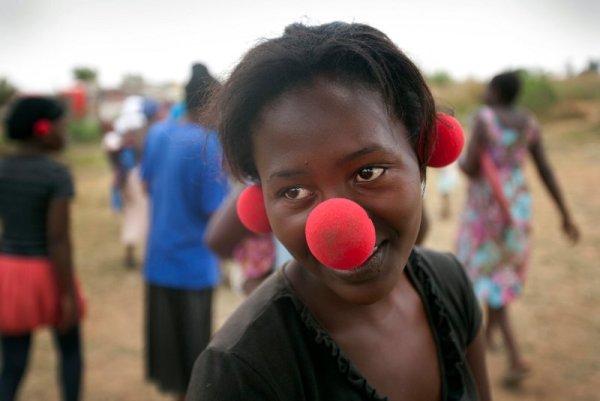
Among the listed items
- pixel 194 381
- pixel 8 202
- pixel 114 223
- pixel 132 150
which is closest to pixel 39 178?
pixel 8 202

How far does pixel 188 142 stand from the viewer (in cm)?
248

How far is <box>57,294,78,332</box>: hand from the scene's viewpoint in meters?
2.52

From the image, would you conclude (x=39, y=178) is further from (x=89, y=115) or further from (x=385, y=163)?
(x=89, y=115)

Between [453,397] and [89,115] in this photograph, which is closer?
[453,397]

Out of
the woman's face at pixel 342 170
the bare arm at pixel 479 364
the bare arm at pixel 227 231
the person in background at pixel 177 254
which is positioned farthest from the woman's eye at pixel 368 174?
the person in background at pixel 177 254

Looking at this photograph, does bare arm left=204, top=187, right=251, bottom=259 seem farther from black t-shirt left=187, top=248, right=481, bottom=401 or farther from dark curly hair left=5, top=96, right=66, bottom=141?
dark curly hair left=5, top=96, right=66, bottom=141

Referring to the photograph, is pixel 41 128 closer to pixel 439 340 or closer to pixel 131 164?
pixel 439 340

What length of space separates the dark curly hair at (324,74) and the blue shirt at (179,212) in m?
1.61

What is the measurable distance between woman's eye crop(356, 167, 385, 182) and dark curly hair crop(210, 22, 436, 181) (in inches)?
4.7

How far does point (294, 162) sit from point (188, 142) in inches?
68.4

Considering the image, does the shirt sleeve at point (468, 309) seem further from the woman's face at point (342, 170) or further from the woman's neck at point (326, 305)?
the woman's face at point (342, 170)

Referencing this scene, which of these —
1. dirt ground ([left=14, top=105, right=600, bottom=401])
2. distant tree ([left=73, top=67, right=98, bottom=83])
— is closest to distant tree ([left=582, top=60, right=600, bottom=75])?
dirt ground ([left=14, top=105, right=600, bottom=401])

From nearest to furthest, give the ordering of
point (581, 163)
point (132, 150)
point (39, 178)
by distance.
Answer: point (39, 178)
point (132, 150)
point (581, 163)

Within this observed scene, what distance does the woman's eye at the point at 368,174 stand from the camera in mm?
841
